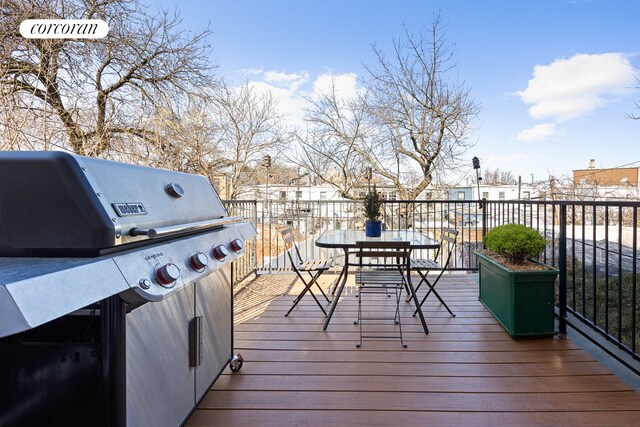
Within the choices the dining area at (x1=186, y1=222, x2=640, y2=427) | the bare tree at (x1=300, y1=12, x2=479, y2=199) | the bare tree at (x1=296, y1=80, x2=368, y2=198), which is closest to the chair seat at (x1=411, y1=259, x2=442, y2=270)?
the dining area at (x1=186, y1=222, x2=640, y2=427)

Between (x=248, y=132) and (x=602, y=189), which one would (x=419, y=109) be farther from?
(x=602, y=189)

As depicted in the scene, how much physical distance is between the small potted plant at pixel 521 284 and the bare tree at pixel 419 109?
5.80 meters

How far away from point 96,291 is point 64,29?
182 inches

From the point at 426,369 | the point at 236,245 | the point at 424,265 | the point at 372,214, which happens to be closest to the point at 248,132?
the point at 372,214

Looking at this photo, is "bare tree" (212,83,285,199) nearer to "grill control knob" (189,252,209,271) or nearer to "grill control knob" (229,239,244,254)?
"grill control knob" (229,239,244,254)

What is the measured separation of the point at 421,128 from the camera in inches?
Answer: 337

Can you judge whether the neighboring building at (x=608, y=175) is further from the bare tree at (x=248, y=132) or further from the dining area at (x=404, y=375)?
the bare tree at (x=248, y=132)

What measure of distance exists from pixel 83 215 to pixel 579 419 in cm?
239

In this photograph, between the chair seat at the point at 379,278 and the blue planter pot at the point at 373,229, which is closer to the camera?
the chair seat at the point at 379,278

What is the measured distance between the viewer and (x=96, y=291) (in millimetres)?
810

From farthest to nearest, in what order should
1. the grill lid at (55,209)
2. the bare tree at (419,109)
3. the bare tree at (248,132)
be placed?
1. the bare tree at (248,132)
2. the bare tree at (419,109)
3. the grill lid at (55,209)

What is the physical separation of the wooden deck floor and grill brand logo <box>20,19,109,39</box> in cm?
388

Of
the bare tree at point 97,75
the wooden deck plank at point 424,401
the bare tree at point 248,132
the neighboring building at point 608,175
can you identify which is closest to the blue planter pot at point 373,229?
the wooden deck plank at point 424,401

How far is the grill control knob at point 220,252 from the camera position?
152 cm
